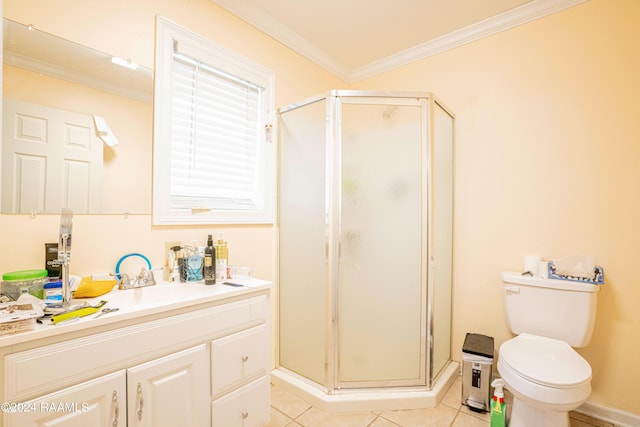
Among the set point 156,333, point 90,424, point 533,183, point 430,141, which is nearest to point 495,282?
point 533,183

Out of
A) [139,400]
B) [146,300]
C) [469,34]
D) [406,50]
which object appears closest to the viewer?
[139,400]

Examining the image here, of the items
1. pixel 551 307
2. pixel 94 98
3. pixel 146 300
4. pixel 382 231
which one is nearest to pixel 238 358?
pixel 146 300

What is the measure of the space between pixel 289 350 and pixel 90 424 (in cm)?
133

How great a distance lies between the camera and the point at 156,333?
3.62ft

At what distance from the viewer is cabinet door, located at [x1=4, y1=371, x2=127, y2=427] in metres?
0.84

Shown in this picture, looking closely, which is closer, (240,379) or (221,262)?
(240,379)

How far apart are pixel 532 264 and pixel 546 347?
1.69ft

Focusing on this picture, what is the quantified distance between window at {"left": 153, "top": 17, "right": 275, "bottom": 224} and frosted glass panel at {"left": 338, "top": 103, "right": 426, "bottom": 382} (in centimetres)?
64

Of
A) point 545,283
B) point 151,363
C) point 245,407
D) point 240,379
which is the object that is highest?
point 545,283

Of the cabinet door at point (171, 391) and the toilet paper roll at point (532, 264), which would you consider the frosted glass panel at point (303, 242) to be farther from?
the toilet paper roll at point (532, 264)

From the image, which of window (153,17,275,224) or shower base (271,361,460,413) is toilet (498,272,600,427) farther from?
window (153,17,275,224)

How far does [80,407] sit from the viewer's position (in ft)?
3.07

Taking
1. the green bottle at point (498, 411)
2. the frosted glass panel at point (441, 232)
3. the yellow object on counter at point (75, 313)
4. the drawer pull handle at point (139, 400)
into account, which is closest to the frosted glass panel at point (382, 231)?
the frosted glass panel at point (441, 232)

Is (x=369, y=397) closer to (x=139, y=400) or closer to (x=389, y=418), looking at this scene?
(x=389, y=418)
